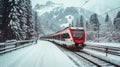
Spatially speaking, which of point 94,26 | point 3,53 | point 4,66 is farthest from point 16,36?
point 94,26

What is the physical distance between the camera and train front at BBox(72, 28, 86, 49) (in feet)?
63.5

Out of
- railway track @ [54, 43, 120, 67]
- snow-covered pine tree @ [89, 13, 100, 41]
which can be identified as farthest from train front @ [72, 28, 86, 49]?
snow-covered pine tree @ [89, 13, 100, 41]

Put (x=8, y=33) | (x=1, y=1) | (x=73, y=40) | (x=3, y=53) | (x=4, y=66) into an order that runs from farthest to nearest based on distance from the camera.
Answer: (x=1, y=1)
(x=8, y=33)
(x=73, y=40)
(x=3, y=53)
(x=4, y=66)

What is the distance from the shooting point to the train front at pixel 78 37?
19344 mm

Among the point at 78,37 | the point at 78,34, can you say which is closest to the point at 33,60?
the point at 78,37

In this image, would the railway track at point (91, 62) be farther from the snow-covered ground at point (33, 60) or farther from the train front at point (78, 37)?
the train front at point (78, 37)

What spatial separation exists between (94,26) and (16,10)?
161ft

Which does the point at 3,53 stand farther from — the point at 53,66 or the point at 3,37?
the point at 3,37

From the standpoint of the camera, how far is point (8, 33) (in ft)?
76.5

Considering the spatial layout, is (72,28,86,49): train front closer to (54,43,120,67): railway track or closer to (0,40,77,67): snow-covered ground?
(0,40,77,67): snow-covered ground

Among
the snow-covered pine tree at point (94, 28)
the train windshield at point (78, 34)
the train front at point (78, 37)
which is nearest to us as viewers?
A: the train front at point (78, 37)

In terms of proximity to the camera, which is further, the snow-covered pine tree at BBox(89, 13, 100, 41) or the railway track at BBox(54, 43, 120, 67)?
the snow-covered pine tree at BBox(89, 13, 100, 41)

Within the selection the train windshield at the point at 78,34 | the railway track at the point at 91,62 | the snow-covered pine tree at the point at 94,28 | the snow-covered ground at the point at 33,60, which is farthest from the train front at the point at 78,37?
the snow-covered pine tree at the point at 94,28

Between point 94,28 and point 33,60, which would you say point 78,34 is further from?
point 94,28
